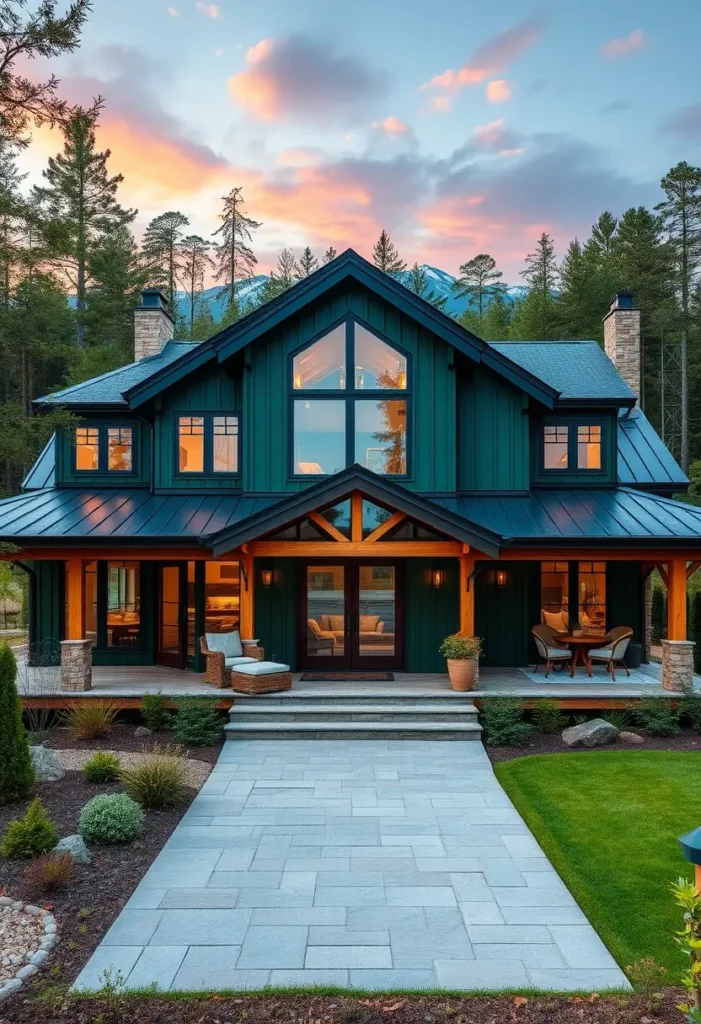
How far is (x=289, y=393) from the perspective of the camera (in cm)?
1288

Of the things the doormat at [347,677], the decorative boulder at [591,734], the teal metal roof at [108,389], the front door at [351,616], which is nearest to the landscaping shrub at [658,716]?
the decorative boulder at [591,734]

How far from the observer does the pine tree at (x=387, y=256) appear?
4219 cm

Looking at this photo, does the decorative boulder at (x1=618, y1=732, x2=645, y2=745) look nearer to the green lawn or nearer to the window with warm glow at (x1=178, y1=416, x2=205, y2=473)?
the green lawn

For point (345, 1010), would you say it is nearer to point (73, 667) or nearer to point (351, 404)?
point (73, 667)

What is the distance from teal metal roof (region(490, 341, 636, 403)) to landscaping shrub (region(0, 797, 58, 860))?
37.0ft

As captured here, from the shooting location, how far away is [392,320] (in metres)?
12.8

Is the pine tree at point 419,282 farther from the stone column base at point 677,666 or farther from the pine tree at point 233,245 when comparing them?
the stone column base at point 677,666

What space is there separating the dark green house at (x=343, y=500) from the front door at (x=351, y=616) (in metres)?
0.03

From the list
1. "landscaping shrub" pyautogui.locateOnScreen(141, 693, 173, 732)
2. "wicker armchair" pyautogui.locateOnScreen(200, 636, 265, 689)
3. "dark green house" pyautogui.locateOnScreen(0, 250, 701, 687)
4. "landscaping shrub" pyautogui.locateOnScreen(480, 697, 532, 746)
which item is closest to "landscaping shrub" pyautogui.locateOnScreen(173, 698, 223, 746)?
"landscaping shrub" pyautogui.locateOnScreen(141, 693, 173, 732)

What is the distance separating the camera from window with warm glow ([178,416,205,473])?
1345 centimetres

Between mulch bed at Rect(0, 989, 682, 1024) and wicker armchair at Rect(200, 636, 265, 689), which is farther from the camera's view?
wicker armchair at Rect(200, 636, 265, 689)

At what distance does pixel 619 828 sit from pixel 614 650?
18.8 feet

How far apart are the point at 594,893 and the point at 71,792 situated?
222 inches

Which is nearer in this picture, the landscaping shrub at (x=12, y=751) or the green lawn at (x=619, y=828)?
the green lawn at (x=619, y=828)
